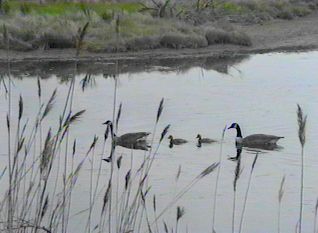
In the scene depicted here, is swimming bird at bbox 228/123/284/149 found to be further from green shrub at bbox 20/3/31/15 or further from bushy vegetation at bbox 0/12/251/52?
green shrub at bbox 20/3/31/15

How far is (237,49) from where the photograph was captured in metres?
24.7

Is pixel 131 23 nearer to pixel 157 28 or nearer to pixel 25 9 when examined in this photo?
pixel 157 28

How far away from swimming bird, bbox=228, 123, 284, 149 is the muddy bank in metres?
7.42

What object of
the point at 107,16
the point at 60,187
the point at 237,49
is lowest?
the point at 60,187

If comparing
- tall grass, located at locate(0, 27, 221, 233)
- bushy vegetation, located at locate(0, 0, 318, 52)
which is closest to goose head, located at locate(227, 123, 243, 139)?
tall grass, located at locate(0, 27, 221, 233)

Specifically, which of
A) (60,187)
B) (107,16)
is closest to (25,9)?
(107,16)

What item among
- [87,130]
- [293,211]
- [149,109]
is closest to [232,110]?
[149,109]

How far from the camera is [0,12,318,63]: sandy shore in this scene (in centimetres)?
2245

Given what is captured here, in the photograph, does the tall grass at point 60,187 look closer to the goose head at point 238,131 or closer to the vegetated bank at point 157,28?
the goose head at point 238,131

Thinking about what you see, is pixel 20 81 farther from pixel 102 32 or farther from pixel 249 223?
pixel 249 223

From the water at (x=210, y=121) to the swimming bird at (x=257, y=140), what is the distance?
0.20m

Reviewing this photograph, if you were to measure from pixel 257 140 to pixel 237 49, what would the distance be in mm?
11362

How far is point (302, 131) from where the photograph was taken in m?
5.29

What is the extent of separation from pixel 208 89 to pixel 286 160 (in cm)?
597
